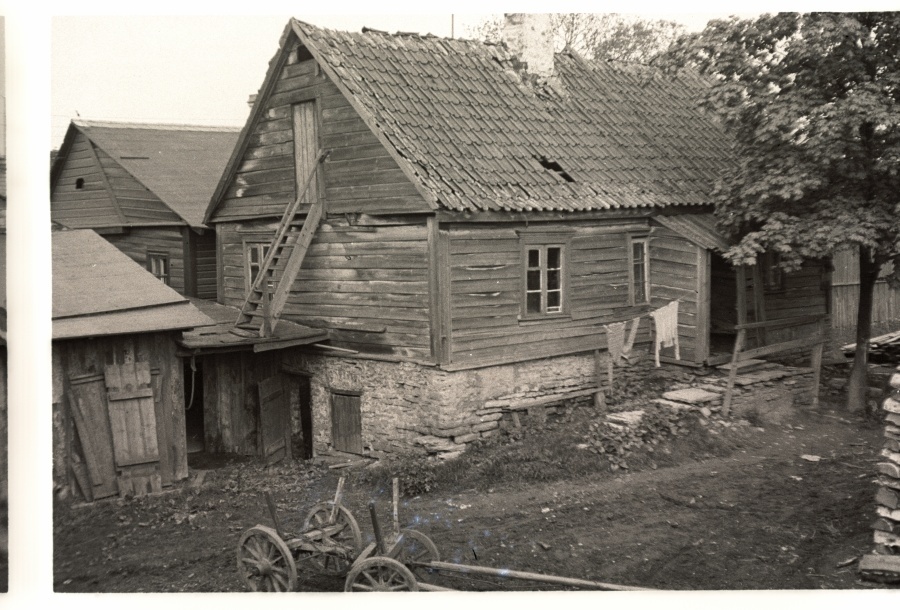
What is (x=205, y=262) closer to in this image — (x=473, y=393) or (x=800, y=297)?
(x=473, y=393)

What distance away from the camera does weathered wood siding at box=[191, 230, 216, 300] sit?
1548cm

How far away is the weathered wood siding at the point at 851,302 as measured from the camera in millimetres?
11742

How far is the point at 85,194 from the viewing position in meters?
15.0

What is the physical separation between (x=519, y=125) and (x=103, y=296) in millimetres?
6037

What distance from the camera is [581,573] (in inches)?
326

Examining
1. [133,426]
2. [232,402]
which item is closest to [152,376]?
[133,426]

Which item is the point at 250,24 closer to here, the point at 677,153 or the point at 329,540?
the point at 329,540

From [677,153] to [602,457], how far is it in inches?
221

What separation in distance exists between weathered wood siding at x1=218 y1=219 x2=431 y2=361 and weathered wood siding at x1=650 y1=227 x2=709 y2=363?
3.94 m

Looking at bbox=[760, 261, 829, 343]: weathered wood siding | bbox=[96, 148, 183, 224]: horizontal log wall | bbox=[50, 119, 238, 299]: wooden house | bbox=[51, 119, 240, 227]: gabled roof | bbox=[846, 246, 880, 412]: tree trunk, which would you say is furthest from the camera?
bbox=[96, 148, 183, 224]: horizontal log wall

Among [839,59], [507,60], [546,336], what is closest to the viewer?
[839,59]

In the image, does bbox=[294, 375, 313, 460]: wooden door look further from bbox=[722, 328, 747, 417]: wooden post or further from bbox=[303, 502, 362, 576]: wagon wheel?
bbox=[722, 328, 747, 417]: wooden post

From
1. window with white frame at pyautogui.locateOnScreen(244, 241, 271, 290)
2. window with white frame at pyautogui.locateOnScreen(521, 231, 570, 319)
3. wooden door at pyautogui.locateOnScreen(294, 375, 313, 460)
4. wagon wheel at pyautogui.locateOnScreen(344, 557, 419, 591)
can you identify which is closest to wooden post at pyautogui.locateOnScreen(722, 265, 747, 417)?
window with white frame at pyautogui.locateOnScreen(521, 231, 570, 319)

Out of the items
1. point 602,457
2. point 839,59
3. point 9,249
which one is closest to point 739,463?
point 602,457
